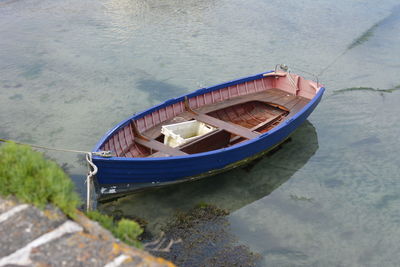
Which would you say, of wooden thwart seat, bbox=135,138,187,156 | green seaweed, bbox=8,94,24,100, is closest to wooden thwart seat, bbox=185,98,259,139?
wooden thwart seat, bbox=135,138,187,156

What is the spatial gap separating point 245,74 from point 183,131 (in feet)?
22.9

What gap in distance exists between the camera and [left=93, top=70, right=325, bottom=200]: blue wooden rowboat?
10.3m

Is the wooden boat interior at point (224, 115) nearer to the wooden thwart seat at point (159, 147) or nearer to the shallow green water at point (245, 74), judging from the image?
the wooden thwart seat at point (159, 147)

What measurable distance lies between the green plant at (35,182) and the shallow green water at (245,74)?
162 inches

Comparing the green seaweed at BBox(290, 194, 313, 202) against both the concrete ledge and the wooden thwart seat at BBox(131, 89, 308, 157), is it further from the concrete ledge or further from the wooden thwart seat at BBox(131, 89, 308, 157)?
the concrete ledge

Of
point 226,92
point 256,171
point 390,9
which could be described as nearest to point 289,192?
point 256,171

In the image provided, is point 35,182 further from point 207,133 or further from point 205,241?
point 207,133

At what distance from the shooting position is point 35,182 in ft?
21.5

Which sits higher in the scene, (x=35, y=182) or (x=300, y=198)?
(x=35, y=182)

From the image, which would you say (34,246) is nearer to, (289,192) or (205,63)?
(289,192)

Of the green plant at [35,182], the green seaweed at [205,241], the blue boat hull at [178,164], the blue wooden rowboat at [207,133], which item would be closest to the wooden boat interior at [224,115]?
the blue wooden rowboat at [207,133]

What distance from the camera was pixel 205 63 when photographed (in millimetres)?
19203

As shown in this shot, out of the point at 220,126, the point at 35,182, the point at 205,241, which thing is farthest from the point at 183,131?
the point at 35,182

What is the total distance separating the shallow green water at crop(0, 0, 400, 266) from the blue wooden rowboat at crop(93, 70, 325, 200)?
0.86 metres
